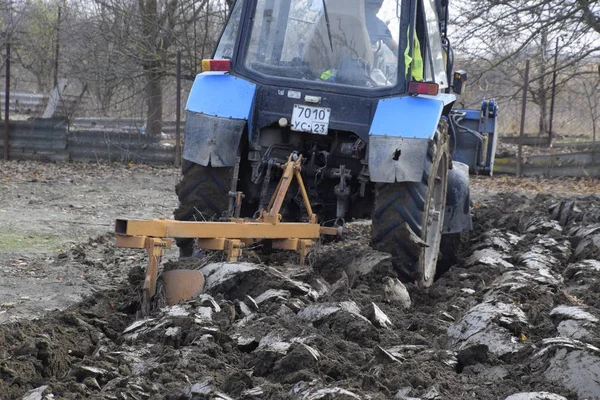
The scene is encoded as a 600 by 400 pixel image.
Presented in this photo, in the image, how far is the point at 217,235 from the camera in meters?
5.80

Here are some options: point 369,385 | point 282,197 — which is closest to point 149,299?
point 282,197

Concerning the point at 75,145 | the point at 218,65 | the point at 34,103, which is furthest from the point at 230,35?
the point at 34,103

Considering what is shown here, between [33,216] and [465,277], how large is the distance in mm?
5090

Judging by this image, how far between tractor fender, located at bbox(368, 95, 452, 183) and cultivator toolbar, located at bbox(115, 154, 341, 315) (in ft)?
1.67

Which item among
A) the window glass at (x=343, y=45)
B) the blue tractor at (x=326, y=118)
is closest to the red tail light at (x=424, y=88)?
the blue tractor at (x=326, y=118)

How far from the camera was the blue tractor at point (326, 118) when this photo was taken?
6547 mm

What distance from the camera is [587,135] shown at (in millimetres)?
21062

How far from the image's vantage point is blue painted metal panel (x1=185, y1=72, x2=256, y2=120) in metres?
6.68

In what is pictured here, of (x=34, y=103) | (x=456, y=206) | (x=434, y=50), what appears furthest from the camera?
(x=34, y=103)

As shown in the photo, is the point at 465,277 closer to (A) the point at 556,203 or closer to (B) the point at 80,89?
(A) the point at 556,203

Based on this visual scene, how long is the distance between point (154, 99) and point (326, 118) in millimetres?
10881

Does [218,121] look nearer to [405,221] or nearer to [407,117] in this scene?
[407,117]

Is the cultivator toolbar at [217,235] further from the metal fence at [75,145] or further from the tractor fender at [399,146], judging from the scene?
the metal fence at [75,145]

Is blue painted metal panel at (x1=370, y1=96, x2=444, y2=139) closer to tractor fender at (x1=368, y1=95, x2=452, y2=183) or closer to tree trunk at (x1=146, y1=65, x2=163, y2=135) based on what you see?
tractor fender at (x1=368, y1=95, x2=452, y2=183)
